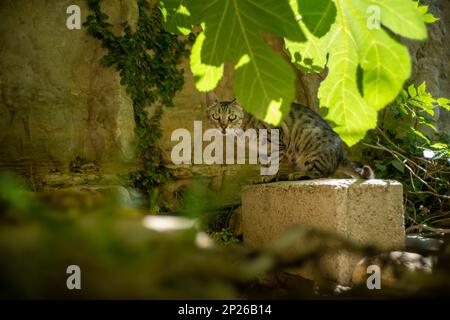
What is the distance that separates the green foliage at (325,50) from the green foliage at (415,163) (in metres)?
3.28

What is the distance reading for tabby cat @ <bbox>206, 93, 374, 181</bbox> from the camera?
135 inches

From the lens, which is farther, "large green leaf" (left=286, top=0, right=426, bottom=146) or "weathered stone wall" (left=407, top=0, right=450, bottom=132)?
"weathered stone wall" (left=407, top=0, right=450, bottom=132)

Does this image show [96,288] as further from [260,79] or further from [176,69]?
[176,69]

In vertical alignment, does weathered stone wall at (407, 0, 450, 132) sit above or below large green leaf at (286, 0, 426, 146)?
above

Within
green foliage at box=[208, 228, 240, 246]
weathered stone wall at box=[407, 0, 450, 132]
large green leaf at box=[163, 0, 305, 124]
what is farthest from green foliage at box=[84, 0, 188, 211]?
large green leaf at box=[163, 0, 305, 124]

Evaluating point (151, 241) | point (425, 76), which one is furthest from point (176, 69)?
point (151, 241)

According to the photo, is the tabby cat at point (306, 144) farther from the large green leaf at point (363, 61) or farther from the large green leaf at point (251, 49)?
the large green leaf at point (251, 49)

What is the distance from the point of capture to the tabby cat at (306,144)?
3.42 m

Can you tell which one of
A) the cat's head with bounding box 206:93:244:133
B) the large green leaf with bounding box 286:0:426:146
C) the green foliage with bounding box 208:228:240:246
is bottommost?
the green foliage with bounding box 208:228:240:246

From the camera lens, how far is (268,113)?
2.25 feet

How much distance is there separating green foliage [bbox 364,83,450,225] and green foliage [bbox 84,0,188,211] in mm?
3138

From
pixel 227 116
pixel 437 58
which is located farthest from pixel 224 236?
pixel 437 58

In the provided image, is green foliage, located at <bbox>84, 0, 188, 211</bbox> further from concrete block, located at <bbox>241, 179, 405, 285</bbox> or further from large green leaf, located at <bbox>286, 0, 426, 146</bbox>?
large green leaf, located at <bbox>286, 0, 426, 146</bbox>

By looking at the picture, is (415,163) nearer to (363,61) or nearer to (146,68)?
(146,68)
